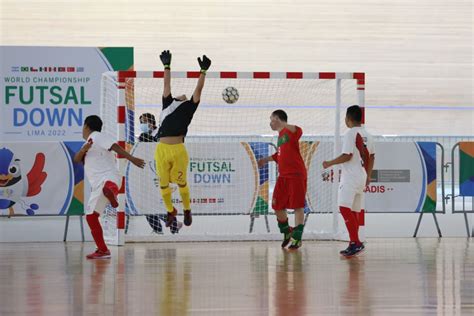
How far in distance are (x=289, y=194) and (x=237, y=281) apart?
3.37m

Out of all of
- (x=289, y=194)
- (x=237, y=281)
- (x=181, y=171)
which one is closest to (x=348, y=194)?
(x=289, y=194)

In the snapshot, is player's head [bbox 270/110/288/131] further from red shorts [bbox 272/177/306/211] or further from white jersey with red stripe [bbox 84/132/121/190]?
white jersey with red stripe [bbox 84/132/121/190]

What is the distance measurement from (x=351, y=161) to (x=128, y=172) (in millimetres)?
3436

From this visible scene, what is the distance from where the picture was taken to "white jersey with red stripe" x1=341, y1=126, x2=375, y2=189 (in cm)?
981

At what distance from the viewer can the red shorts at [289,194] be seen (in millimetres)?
10578

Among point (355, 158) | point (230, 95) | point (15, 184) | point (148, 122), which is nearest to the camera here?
point (355, 158)

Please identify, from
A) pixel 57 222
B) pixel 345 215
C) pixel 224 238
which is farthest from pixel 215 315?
pixel 57 222

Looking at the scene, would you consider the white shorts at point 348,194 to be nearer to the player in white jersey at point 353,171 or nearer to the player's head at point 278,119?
the player in white jersey at point 353,171

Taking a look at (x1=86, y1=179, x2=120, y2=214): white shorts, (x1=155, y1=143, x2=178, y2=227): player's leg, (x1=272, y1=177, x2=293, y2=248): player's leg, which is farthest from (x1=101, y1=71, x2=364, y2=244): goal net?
(x1=86, y1=179, x2=120, y2=214): white shorts

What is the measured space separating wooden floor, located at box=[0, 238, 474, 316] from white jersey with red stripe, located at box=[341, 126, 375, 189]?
0.75 m

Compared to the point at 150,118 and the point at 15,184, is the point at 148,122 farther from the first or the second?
the point at 15,184

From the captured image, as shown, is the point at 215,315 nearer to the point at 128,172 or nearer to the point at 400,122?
the point at 128,172

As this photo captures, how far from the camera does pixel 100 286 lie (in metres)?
6.99

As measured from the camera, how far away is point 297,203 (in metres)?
10.6
